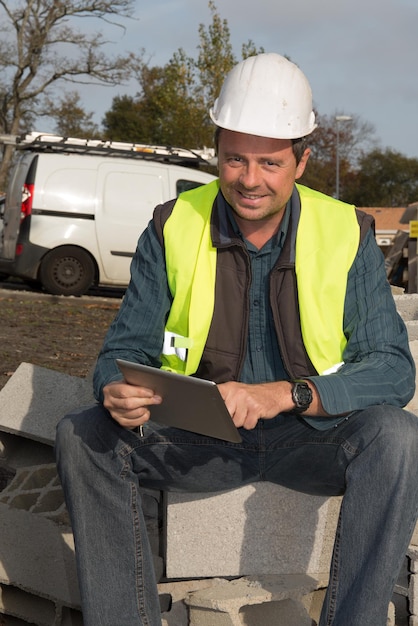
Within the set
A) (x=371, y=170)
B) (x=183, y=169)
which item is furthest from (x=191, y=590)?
(x=371, y=170)

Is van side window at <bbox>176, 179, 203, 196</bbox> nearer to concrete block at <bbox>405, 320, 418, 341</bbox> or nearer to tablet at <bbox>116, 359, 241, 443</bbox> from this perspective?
concrete block at <bbox>405, 320, 418, 341</bbox>

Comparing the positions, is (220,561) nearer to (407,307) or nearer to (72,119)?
(407,307)

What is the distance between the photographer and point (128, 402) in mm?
2941

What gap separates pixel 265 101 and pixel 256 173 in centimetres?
23

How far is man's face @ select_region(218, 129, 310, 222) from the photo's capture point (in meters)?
3.38

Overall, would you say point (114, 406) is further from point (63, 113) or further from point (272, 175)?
point (63, 113)

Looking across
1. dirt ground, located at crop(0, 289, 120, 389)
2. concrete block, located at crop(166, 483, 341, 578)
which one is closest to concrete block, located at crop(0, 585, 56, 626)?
concrete block, located at crop(166, 483, 341, 578)

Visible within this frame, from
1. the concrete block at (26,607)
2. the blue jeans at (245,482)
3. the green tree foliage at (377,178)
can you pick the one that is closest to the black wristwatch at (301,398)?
the blue jeans at (245,482)

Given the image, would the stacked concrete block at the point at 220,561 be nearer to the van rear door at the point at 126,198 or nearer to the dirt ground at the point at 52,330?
the dirt ground at the point at 52,330

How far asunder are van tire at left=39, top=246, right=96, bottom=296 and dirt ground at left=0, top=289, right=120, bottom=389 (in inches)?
18.5

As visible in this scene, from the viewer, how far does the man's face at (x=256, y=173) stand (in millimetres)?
3385

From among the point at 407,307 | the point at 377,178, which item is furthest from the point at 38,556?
the point at 377,178

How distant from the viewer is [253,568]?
11.1ft

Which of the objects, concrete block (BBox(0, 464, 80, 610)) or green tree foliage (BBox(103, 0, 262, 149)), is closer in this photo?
concrete block (BBox(0, 464, 80, 610))
